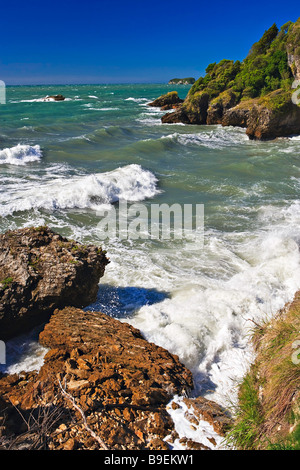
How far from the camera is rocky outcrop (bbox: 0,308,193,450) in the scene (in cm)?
305

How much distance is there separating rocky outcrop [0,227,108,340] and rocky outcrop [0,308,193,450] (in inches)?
25.7

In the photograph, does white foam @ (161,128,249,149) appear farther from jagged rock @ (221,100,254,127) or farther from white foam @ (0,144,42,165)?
white foam @ (0,144,42,165)

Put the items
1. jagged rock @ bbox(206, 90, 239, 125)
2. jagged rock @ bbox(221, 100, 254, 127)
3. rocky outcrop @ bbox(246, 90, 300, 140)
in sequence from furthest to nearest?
jagged rock @ bbox(206, 90, 239, 125) < jagged rock @ bbox(221, 100, 254, 127) < rocky outcrop @ bbox(246, 90, 300, 140)

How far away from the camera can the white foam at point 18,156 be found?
1699 centimetres

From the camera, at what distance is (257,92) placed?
32.6 metres

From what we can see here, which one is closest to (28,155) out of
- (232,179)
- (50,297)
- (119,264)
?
(232,179)

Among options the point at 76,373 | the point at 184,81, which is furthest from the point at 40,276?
the point at 184,81

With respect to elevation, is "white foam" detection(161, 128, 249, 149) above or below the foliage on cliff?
below

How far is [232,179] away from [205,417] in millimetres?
13350

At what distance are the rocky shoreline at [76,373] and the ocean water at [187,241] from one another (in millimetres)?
535

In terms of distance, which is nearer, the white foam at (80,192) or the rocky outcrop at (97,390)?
the rocky outcrop at (97,390)

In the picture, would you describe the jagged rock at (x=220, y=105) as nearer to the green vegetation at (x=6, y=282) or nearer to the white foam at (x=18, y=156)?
the white foam at (x=18, y=156)

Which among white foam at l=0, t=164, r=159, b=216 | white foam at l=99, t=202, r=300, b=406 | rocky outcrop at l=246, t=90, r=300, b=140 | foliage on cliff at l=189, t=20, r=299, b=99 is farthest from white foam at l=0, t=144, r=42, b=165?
foliage on cliff at l=189, t=20, r=299, b=99

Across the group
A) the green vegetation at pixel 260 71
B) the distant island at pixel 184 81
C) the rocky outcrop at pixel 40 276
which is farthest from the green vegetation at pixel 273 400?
the distant island at pixel 184 81
